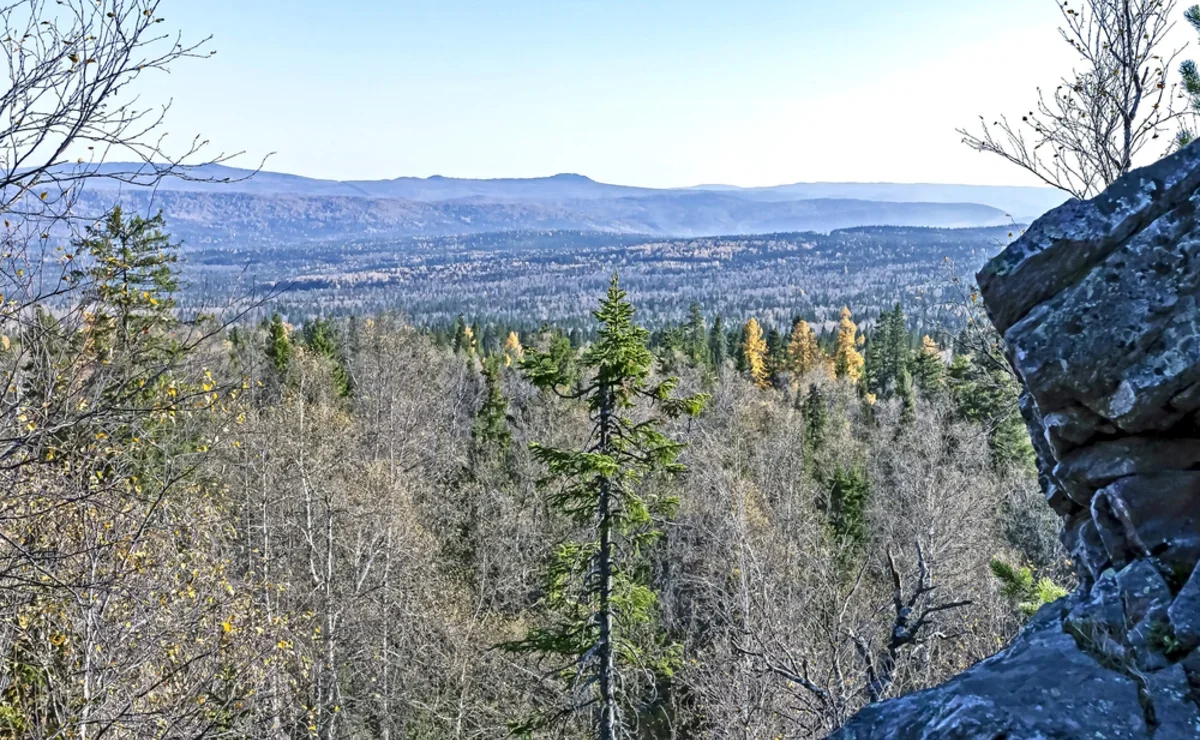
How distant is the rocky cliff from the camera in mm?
3303

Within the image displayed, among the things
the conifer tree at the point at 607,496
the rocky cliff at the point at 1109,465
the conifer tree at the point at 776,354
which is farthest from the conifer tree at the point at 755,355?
the rocky cliff at the point at 1109,465

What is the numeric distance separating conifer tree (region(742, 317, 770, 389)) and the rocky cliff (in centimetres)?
5589

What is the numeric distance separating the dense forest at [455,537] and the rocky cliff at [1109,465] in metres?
2.19

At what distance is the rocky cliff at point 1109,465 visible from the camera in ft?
10.8

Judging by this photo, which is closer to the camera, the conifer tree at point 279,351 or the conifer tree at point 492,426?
the conifer tree at point 492,426

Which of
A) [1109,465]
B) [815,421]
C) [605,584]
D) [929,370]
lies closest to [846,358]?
[929,370]

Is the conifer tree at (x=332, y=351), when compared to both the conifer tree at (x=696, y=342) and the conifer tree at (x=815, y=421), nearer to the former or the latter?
the conifer tree at (x=696, y=342)

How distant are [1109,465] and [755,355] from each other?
62702 millimetres

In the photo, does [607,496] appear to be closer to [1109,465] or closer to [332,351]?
[1109,465]

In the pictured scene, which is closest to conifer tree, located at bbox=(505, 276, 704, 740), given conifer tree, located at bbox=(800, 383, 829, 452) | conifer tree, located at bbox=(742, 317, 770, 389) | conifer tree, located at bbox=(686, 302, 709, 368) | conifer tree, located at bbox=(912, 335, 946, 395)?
conifer tree, located at bbox=(800, 383, 829, 452)

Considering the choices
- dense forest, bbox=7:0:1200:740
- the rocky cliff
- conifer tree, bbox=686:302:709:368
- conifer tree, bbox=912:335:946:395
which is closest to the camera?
the rocky cliff

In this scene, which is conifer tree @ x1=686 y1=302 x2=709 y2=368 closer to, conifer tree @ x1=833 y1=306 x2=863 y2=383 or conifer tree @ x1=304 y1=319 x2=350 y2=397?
conifer tree @ x1=833 y1=306 x2=863 y2=383

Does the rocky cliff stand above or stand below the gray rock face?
above

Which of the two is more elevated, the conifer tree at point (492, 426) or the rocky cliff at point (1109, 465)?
the rocky cliff at point (1109, 465)
